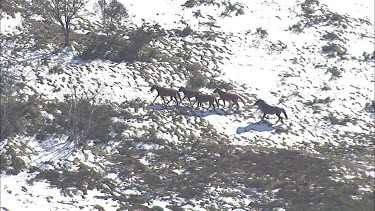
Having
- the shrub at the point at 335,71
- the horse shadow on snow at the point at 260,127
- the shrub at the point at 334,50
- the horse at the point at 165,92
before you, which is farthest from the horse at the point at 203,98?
the shrub at the point at 334,50

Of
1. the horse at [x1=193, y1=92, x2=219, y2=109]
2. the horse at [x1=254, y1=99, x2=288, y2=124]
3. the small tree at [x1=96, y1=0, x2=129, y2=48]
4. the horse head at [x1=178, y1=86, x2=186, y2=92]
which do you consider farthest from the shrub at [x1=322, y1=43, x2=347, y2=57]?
the small tree at [x1=96, y1=0, x2=129, y2=48]

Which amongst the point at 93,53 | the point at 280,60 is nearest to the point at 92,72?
the point at 93,53

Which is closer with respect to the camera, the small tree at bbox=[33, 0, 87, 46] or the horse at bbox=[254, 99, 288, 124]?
the horse at bbox=[254, 99, 288, 124]

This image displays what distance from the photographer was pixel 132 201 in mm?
19469

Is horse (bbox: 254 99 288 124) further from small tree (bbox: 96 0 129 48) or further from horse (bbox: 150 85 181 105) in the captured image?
small tree (bbox: 96 0 129 48)

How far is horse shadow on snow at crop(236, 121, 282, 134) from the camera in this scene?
27.6 m

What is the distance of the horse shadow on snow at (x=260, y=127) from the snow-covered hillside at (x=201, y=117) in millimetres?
70

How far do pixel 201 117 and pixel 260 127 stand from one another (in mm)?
3473

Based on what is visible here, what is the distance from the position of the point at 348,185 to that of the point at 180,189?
759 cm

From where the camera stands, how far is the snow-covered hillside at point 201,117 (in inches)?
805

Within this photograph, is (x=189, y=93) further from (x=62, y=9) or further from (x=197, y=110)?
(x=62, y=9)

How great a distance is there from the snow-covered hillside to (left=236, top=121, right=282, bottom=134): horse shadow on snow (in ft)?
0.23

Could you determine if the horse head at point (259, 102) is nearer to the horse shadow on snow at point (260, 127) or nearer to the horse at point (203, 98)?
the horse shadow on snow at point (260, 127)

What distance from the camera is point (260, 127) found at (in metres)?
28.3
